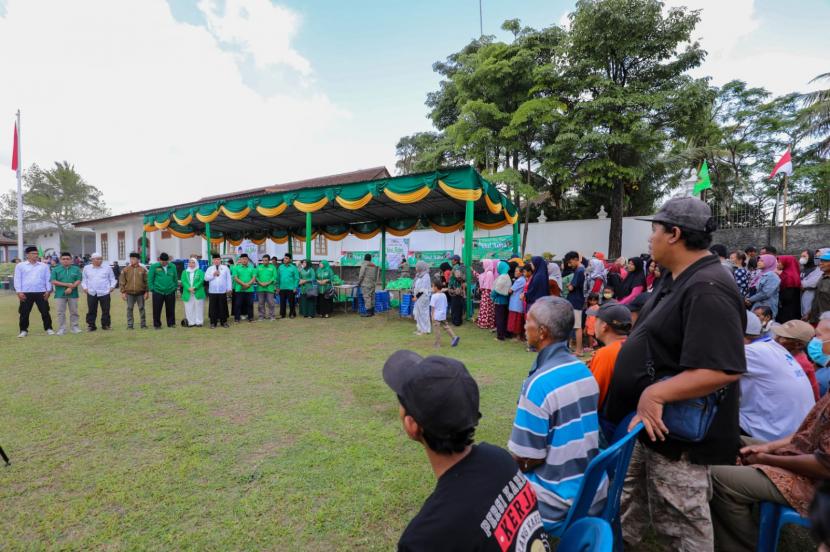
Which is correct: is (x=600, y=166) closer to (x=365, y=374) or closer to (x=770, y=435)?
(x=365, y=374)

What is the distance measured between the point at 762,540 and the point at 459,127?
48.5 ft

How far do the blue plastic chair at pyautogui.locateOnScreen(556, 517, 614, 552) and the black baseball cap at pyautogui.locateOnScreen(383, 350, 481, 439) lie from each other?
0.41 metres

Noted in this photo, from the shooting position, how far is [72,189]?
39781 millimetres

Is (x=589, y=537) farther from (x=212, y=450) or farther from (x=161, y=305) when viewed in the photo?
(x=161, y=305)

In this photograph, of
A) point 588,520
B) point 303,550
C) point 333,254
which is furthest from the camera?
point 333,254

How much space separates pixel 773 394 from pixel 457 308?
23.8 feet

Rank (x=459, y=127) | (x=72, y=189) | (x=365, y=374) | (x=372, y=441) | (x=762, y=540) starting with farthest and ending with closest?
(x=72, y=189), (x=459, y=127), (x=365, y=374), (x=372, y=441), (x=762, y=540)

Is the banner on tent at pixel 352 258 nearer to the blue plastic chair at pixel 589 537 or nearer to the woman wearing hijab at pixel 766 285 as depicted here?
the woman wearing hijab at pixel 766 285

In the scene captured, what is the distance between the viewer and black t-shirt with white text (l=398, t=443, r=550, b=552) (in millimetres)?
945

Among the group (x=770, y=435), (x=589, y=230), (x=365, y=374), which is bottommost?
(x=365, y=374)

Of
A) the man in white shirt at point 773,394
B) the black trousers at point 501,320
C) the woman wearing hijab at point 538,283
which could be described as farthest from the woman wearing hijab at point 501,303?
the man in white shirt at point 773,394

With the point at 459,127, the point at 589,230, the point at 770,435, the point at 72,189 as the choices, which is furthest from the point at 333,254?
the point at 72,189

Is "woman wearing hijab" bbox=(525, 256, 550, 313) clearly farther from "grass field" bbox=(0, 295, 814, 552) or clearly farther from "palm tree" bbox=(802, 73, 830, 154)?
"palm tree" bbox=(802, 73, 830, 154)

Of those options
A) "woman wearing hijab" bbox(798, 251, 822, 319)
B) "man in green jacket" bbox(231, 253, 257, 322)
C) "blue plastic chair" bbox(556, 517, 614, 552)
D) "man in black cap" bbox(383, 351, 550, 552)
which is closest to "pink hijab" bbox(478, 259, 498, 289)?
"woman wearing hijab" bbox(798, 251, 822, 319)
